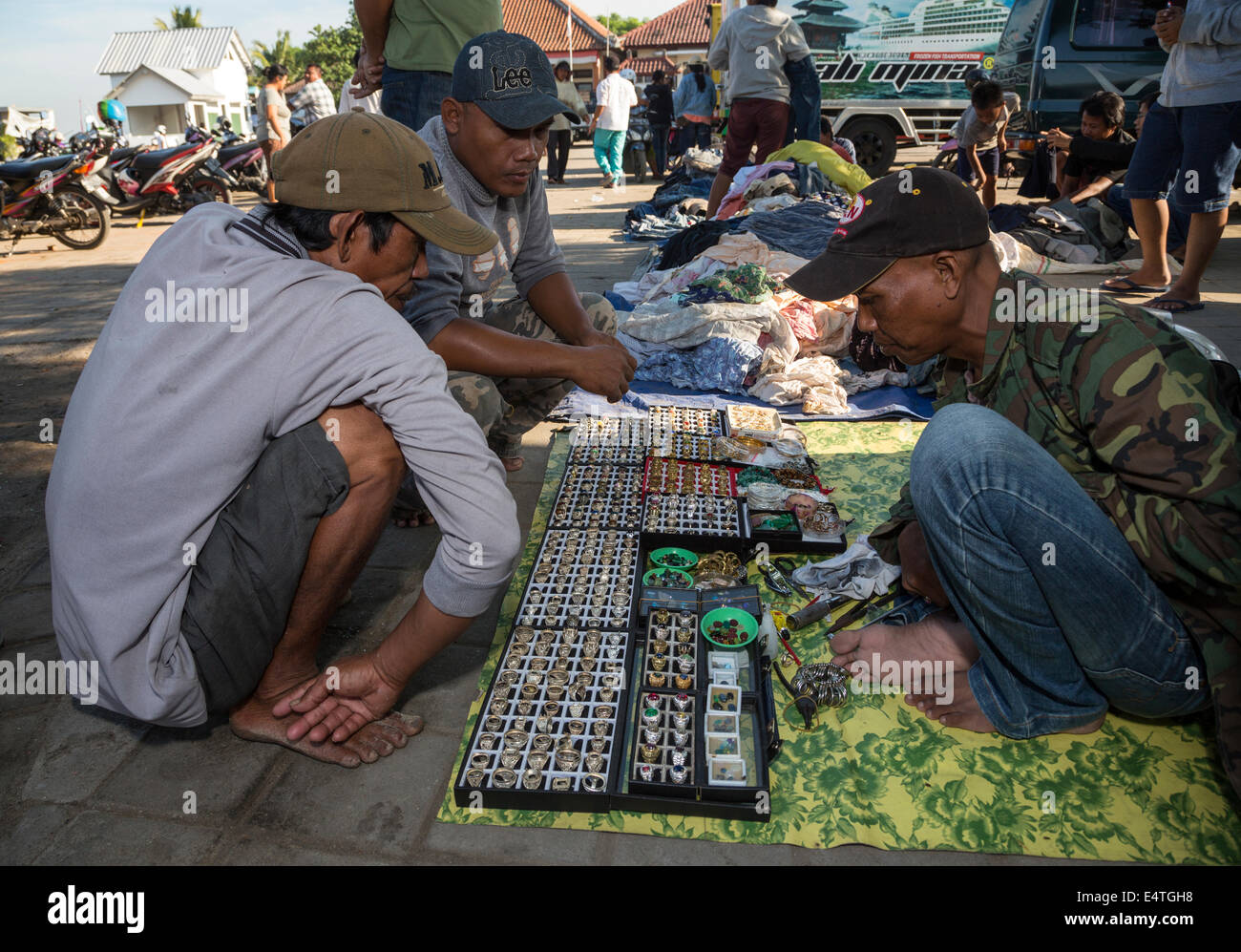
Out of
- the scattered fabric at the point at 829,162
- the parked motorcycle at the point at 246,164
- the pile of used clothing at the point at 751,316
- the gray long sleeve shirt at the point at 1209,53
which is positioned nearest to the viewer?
the pile of used clothing at the point at 751,316

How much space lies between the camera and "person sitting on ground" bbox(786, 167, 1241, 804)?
156cm

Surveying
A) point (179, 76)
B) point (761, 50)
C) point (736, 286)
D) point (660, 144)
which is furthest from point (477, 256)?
point (179, 76)

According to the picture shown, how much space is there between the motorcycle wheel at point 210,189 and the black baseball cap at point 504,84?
34.3 ft

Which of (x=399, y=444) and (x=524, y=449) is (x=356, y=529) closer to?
(x=399, y=444)

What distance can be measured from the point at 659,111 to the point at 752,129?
291 inches

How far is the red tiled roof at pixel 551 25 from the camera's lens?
43.2 meters

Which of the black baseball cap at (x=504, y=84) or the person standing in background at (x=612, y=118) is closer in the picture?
the black baseball cap at (x=504, y=84)

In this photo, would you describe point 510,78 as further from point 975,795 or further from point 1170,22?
point 1170,22

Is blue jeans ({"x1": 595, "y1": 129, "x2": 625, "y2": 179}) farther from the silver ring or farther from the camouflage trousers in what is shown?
the silver ring

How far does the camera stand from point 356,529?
181 centimetres

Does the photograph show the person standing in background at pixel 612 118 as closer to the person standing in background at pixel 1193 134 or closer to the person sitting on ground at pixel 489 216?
the person standing in background at pixel 1193 134

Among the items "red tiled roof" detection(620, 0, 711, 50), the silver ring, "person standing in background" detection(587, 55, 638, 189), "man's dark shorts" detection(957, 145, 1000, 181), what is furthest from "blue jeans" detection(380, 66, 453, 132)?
"red tiled roof" detection(620, 0, 711, 50)

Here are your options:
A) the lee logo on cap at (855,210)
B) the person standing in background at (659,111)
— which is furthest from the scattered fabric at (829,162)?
the person standing in background at (659,111)

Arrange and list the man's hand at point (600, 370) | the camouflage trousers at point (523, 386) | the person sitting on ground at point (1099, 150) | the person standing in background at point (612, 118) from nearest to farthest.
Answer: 1. the man's hand at point (600, 370)
2. the camouflage trousers at point (523, 386)
3. the person sitting on ground at point (1099, 150)
4. the person standing in background at point (612, 118)
